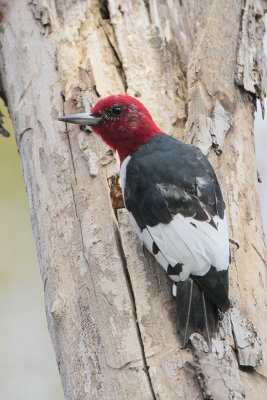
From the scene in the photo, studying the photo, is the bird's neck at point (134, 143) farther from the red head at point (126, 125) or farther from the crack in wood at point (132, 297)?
the crack in wood at point (132, 297)

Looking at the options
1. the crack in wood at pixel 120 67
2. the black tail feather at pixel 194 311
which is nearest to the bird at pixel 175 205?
the black tail feather at pixel 194 311

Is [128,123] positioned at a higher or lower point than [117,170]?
higher

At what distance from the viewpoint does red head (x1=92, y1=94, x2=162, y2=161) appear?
2.96 metres

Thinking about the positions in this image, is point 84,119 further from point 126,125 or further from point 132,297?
point 132,297

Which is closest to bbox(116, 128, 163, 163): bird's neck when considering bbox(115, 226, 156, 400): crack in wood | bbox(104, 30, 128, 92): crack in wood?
bbox(104, 30, 128, 92): crack in wood

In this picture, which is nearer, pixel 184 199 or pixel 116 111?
pixel 184 199

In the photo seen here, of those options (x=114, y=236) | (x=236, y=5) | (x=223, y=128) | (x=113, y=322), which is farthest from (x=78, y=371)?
(x=236, y=5)

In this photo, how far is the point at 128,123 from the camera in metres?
3.01

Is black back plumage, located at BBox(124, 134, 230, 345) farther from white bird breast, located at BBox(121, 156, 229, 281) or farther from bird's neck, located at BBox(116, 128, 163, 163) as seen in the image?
bird's neck, located at BBox(116, 128, 163, 163)

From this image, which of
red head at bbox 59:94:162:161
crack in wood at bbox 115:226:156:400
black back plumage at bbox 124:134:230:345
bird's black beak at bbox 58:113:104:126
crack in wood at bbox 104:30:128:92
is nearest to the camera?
crack in wood at bbox 115:226:156:400

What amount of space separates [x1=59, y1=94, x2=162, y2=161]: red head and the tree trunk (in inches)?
3.0

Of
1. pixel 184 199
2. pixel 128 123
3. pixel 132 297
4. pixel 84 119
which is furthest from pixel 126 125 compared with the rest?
pixel 132 297

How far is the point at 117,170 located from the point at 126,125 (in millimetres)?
266

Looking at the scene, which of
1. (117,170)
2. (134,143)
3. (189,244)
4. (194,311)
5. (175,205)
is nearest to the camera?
(194,311)
